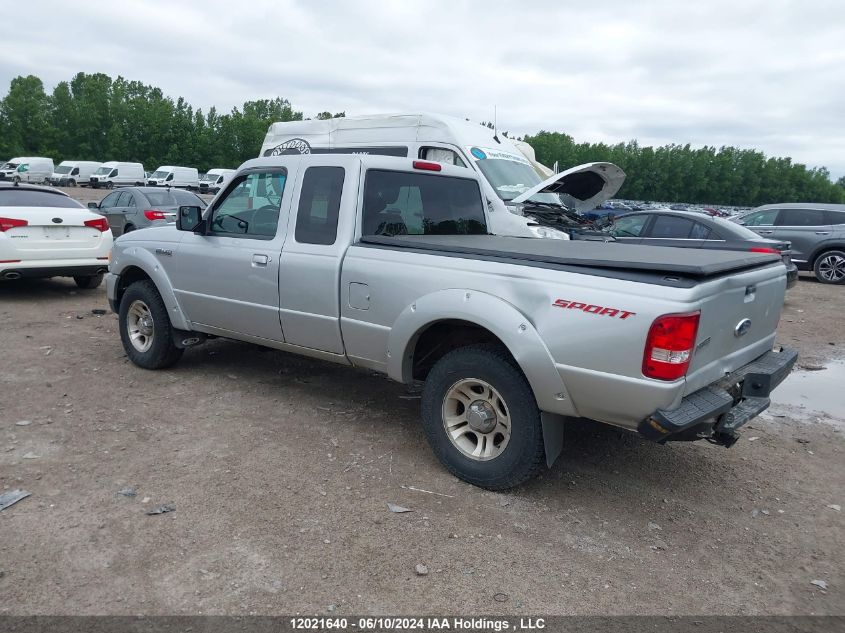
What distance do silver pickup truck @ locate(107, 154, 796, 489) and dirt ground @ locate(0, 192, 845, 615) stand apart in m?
0.51

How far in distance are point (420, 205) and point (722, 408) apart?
105 inches

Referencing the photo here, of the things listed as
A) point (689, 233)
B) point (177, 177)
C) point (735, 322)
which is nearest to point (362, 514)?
point (735, 322)

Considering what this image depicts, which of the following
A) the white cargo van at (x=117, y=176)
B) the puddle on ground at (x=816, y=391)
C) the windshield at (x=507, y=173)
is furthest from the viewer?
the white cargo van at (x=117, y=176)

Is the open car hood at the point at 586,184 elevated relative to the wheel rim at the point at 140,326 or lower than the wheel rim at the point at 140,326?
elevated

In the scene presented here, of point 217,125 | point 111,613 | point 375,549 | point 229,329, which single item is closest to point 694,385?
point 375,549

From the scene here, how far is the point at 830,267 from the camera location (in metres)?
14.2

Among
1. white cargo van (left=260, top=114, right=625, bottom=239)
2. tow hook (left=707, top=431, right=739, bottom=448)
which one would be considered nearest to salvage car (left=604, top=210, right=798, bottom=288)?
white cargo van (left=260, top=114, right=625, bottom=239)

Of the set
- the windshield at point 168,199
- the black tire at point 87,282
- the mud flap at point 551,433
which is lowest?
the black tire at point 87,282

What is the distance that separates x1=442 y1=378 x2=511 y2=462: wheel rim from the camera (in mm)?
3771

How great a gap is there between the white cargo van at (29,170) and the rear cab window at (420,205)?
48.1 m

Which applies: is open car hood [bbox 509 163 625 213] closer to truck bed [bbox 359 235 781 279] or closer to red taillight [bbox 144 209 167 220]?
truck bed [bbox 359 235 781 279]

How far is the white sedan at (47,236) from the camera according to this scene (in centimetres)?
842

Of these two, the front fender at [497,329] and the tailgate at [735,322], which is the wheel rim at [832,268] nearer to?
the tailgate at [735,322]

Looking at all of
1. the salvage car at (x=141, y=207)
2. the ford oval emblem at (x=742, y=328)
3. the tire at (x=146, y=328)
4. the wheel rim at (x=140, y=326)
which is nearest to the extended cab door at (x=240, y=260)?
the tire at (x=146, y=328)
